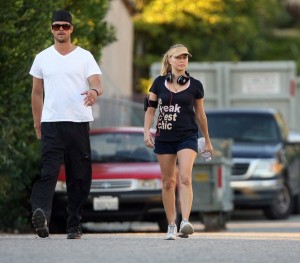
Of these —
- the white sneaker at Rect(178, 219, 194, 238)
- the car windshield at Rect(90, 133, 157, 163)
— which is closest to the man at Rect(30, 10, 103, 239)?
the white sneaker at Rect(178, 219, 194, 238)

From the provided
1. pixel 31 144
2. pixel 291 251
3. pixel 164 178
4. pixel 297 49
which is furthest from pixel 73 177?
pixel 297 49

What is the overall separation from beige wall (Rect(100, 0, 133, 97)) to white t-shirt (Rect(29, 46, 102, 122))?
1953 centimetres

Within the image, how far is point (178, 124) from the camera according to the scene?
13211 mm

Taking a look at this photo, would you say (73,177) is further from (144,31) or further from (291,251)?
(144,31)

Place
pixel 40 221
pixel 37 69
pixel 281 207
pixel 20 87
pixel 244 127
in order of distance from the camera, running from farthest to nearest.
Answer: pixel 244 127, pixel 281 207, pixel 20 87, pixel 37 69, pixel 40 221

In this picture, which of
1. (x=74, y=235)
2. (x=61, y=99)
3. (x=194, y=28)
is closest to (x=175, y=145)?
(x=61, y=99)

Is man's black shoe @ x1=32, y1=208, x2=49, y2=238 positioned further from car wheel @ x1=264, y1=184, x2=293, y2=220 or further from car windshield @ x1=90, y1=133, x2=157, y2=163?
car wheel @ x1=264, y1=184, x2=293, y2=220

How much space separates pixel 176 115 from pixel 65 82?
111 cm

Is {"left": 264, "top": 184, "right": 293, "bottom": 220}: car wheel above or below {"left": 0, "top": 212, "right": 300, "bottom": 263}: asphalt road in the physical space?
below

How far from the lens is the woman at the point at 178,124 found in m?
13.2

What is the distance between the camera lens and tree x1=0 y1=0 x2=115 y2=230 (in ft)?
53.7

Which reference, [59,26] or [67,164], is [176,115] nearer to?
[67,164]

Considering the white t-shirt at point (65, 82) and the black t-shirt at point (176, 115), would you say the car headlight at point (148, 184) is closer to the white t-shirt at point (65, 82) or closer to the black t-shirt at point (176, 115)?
the black t-shirt at point (176, 115)

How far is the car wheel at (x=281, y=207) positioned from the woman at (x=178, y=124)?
10.7m
